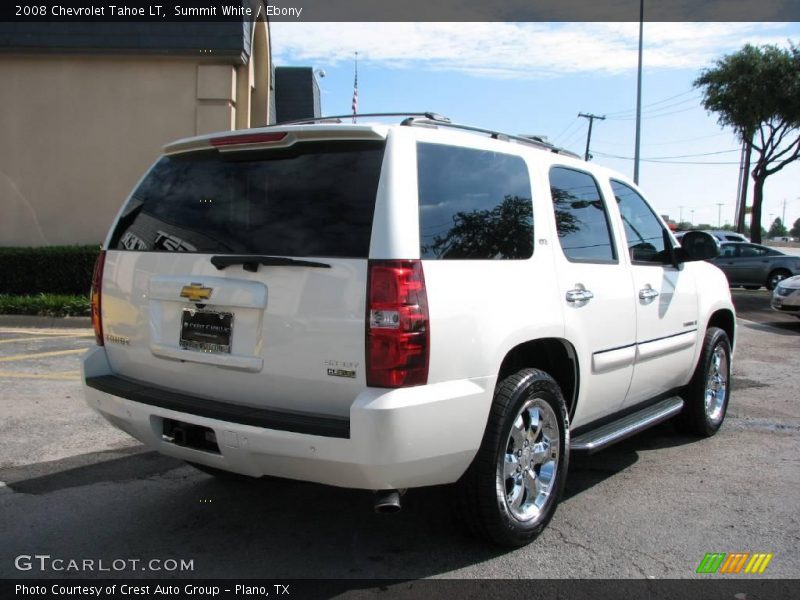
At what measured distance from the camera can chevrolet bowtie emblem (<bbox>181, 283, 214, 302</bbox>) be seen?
3279 mm

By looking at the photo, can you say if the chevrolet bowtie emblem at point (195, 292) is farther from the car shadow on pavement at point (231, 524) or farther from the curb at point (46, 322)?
the curb at point (46, 322)

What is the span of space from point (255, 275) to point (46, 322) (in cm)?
922

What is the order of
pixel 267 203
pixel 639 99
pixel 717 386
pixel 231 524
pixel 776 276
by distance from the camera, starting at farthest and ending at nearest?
pixel 639 99
pixel 776 276
pixel 717 386
pixel 231 524
pixel 267 203

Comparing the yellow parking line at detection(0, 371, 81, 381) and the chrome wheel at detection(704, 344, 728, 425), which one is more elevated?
the chrome wheel at detection(704, 344, 728, 425)

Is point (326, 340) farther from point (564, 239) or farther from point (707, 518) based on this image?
point (707, 518)

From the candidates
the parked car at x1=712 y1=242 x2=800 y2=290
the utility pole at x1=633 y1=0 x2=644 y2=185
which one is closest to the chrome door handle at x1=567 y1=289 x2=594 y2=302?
the parked car at x1=712 y1=242 x2=800 y2=290

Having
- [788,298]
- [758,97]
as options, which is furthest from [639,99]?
[788,298]

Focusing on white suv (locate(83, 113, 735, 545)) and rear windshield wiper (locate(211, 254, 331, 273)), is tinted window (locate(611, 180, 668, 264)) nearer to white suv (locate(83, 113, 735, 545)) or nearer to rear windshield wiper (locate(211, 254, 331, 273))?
white suv (locate(83, 113, 735, 545))

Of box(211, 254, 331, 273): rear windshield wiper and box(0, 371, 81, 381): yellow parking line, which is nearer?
box(211, 254, 331, 273): rear windshield wiper

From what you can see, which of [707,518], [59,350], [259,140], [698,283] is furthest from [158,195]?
[59,350]

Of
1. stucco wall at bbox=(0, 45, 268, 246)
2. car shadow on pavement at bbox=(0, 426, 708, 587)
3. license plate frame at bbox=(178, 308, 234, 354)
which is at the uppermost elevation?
stucco wall at bbox=(0, 45, 268, 246)

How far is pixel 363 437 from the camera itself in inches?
112

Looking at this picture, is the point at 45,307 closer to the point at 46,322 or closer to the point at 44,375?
the point at 46,322

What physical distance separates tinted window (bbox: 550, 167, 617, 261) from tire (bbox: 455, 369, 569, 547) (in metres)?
0.87
